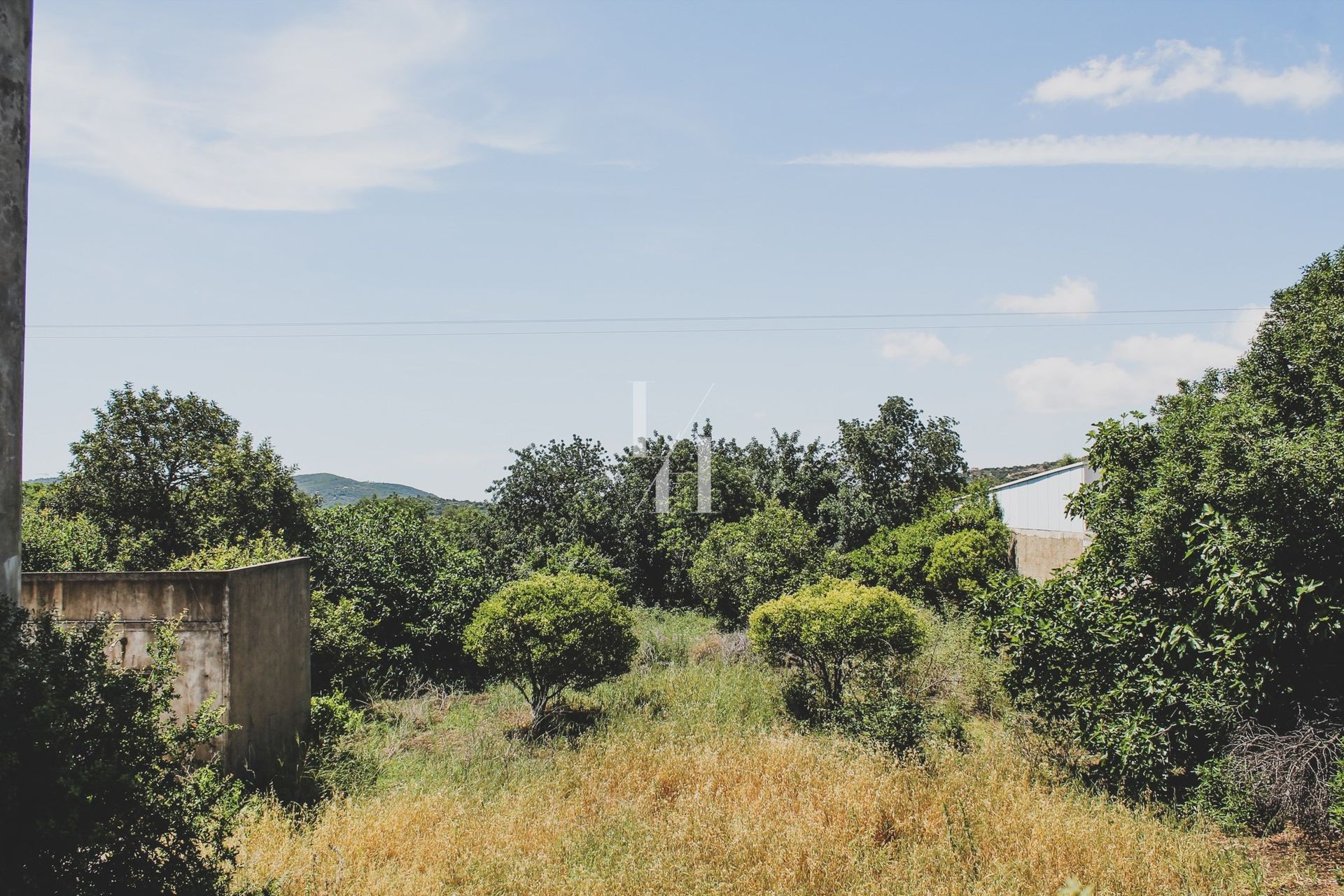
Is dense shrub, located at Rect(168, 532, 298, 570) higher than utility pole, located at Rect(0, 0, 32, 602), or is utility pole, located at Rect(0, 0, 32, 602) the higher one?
utility pole, located at Rect(0, 0, 32, 602)

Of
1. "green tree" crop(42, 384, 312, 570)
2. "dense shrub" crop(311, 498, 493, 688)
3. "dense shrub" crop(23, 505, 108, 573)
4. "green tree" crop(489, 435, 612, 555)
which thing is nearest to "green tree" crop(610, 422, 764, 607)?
"green tree" crop(489, 435, 612, 555)

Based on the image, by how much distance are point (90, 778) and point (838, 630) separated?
910 cm

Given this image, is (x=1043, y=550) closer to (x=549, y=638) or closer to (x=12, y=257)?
(x=549, y=638)

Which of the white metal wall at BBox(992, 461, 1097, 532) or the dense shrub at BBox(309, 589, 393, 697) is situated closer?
the dense shrub at BBox(309, 589, 393, 697)

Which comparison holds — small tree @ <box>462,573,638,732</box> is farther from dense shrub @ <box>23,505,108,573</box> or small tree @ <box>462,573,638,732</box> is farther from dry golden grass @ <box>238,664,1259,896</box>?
dense shrub @ <box>23,505,108,573</box>

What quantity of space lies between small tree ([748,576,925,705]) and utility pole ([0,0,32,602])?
9.24 meters

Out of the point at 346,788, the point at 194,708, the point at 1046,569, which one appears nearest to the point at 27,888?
the point at 194,708

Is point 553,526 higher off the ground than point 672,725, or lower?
higher

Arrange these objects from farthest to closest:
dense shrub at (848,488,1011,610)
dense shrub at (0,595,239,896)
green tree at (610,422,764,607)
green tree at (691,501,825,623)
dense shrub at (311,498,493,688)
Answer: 1. green tree at (610,422,764,607)
2. dense shrub at (848,488,1011,610)
3. green tree at (691,501,825,623)
4. dense shrub at (311,498,493,688)
5. dense shrub at (0,595,239,896)

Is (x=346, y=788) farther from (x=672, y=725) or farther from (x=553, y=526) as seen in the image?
(x=553, y=526)

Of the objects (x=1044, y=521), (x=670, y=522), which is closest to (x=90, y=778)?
(x=1044, y=521)

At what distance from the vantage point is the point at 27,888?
3.98m

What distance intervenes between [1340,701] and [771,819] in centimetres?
522

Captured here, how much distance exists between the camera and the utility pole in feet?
16.2
